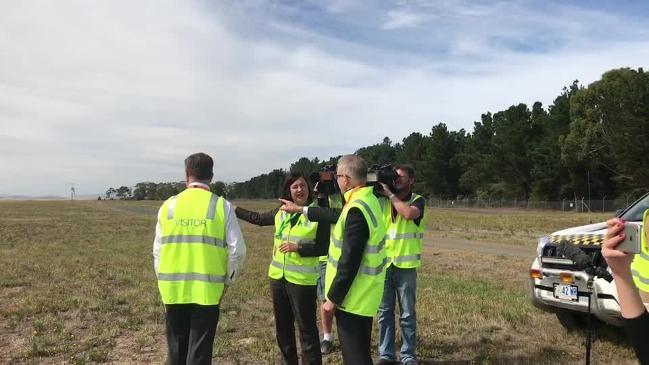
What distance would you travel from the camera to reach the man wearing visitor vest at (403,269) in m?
5.43

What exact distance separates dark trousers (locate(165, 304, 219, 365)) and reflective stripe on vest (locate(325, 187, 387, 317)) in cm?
100

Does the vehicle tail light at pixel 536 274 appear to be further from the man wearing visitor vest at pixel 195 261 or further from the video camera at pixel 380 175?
the man wearing visitor vest at pixel 195 261

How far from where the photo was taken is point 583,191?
65.1m

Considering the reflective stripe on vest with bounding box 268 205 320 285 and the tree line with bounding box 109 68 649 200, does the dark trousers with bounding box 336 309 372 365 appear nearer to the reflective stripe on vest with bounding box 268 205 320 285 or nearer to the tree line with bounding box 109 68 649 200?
the reflective stripe on vest with bounding box 268 205 320 285

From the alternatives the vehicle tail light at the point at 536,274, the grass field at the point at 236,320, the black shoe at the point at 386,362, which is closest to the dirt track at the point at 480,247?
the grass field at the point at 236,320

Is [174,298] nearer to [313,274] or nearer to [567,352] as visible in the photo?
[313,274]

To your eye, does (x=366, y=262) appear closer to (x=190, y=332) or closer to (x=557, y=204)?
(x=190, y=332)

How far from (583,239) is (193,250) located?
421cm

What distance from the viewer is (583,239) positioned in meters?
5.93

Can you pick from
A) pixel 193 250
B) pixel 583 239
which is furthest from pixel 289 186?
pixel 583 239

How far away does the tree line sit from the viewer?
5659 cm

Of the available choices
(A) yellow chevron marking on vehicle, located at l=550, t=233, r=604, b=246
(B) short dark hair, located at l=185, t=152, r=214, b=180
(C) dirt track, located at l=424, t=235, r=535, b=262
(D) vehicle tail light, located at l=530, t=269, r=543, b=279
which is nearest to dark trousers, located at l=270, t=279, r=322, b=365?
(B) short dark hair, located at l=185, t=152, r=214, b=180

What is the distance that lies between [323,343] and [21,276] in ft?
27.1

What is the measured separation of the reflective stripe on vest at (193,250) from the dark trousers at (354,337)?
1.03 metres
